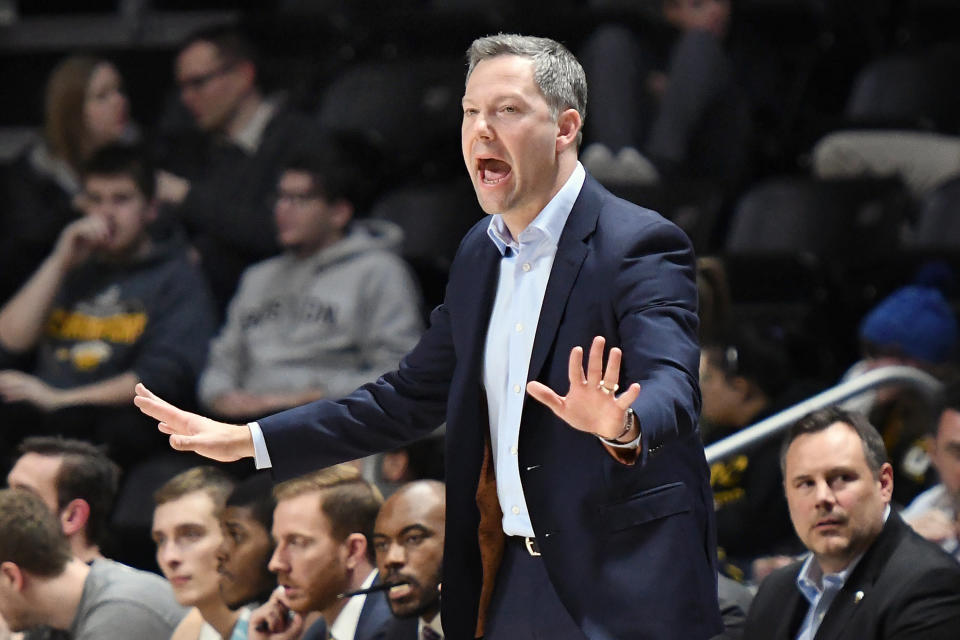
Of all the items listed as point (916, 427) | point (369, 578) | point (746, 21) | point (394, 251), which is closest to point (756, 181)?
point (746, 21)

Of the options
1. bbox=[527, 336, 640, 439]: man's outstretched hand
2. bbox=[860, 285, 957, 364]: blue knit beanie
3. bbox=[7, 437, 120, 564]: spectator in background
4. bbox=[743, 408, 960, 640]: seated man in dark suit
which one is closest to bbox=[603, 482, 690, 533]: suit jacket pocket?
bbox=[527, 336, 640, 439]: man's outstretched hand

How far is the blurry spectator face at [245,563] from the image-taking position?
3.42 m

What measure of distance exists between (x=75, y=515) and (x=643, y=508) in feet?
5.71

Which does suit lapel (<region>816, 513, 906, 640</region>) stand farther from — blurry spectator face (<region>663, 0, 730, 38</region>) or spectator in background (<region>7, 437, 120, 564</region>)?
blurry spectator face (<region>663, 0, 730, 38</region>)

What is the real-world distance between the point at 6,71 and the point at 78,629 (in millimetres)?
4459

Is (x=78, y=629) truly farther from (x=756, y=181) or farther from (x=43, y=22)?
(x=43, y=22)

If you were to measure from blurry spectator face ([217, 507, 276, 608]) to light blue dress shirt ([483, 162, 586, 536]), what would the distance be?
1055 mm

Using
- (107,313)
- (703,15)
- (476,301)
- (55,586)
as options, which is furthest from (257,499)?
(703,15)

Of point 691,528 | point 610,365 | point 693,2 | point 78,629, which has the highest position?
point 693,2

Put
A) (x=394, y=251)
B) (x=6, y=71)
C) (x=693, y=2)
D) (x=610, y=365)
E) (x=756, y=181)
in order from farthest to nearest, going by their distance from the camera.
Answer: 1. (x=6, y=71)
2. (x=756, y=181)
3. (x=693, y=2)
4. (x=394, y=251)
5. (x=610, y=365)

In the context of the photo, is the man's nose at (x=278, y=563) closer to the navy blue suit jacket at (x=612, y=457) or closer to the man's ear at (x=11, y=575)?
the man's ear at (x=11, y=575)

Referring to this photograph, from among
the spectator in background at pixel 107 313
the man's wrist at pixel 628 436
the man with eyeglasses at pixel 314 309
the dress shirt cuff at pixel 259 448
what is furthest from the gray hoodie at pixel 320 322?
the man's wrist at pixel 628 436

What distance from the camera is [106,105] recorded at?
19.4 ft

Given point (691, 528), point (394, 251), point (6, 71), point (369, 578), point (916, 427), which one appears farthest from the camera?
point (6, 71)
